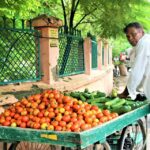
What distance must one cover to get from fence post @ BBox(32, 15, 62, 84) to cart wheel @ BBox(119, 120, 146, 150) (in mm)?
2529

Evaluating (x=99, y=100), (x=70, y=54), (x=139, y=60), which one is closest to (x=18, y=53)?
(x=99, y=100)

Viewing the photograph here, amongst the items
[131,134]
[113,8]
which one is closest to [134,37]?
[131,134]

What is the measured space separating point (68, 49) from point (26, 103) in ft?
16.6

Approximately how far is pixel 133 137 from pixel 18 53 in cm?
274

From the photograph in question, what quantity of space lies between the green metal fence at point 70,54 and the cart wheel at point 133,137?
3.27 m

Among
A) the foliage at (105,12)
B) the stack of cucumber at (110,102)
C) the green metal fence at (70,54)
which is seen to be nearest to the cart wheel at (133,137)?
the stack of cucumber at (110,102)

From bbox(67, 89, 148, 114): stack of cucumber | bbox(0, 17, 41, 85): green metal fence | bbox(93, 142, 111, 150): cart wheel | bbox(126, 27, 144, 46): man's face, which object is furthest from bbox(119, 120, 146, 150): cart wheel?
bbox(0, 17, 41, 85): green metal fence

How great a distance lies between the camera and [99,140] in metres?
3.97

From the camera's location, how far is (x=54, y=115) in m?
4.32

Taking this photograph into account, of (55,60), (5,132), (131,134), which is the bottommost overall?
(131,134)

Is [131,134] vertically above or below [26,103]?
below

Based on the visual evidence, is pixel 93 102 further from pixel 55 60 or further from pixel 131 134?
pixel 55 60

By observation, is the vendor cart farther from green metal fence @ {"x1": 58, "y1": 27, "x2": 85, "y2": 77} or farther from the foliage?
the foliage

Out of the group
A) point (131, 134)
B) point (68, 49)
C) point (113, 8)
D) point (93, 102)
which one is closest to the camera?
point (93, 102)
